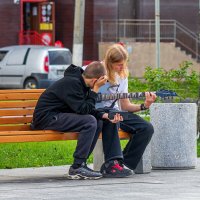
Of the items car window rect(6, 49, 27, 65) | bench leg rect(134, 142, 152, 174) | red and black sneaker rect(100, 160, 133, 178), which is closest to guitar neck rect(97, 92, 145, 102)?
red and black sneaker rect(100, 160, 133, 178)

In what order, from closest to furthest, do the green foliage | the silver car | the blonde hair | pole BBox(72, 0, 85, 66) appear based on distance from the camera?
1. the blonde hair
2. the green foliage
3. pole BBox(72, 0, 85, 66)
4. the silver car

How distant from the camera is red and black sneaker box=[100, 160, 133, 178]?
1094 cm

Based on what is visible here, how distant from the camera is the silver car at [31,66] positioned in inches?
1331

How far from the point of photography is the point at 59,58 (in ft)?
113

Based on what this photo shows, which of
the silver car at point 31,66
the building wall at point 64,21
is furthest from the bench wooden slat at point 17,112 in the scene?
the building wall at point 64,21

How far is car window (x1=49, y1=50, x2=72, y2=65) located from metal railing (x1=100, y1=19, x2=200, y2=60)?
702 centimetres

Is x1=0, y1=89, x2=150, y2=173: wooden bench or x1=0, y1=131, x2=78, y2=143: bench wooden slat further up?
x1=0, y1=89, x2=150, y2=173: wooden bench

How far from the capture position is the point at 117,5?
1692 inches

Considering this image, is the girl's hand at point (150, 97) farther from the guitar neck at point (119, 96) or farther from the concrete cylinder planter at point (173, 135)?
the concrete cylinder planter at point (173, 135)

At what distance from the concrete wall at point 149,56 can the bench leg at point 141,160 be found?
29.0 metres

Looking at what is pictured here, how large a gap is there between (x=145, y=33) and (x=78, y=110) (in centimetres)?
3134

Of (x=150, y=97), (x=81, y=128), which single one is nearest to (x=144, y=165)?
(x=150, y=97)

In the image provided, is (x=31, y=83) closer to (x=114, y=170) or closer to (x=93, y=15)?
(x=93, y=15)

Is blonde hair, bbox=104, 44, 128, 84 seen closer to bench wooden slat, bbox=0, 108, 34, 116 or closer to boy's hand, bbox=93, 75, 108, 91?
boy's hand, bbox=93, 75, 108, 91
